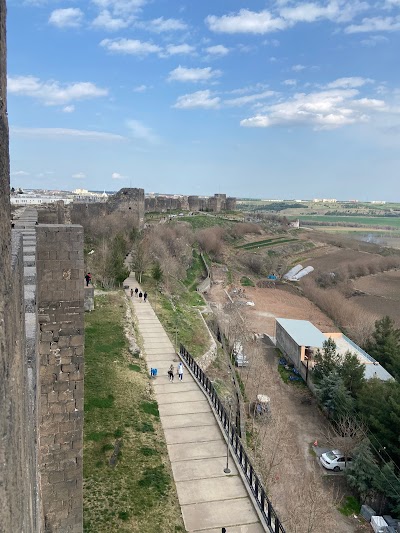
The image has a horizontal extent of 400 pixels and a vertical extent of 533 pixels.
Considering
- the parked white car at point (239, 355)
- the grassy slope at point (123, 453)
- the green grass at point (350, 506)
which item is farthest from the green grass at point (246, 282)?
the green grass at point (350, 506)

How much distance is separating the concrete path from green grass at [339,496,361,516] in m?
4.98

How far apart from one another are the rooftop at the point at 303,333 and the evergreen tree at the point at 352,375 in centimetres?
428

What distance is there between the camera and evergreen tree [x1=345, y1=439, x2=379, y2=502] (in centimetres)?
1473

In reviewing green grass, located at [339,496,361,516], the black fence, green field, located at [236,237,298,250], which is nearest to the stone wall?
the black fence

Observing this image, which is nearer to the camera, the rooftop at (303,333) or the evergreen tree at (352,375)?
the evergreen tree at (352,375)

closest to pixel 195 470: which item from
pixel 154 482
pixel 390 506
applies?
pixel 154 482

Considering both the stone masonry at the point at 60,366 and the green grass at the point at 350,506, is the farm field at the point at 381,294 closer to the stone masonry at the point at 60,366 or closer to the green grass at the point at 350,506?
the green grass at the point at 350,506

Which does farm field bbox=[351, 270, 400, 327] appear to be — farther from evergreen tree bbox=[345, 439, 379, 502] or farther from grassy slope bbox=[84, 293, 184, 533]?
grassy slope bbox=[84, 293, 184, 533]

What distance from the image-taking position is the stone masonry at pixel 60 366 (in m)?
7.70

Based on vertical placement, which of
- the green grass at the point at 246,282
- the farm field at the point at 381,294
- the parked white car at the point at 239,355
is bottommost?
the farm field at the point at 381,294

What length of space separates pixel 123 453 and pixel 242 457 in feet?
11.0

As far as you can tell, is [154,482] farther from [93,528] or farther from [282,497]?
[282,497]

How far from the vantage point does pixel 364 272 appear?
6469 centimetres

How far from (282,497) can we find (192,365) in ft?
21.8
